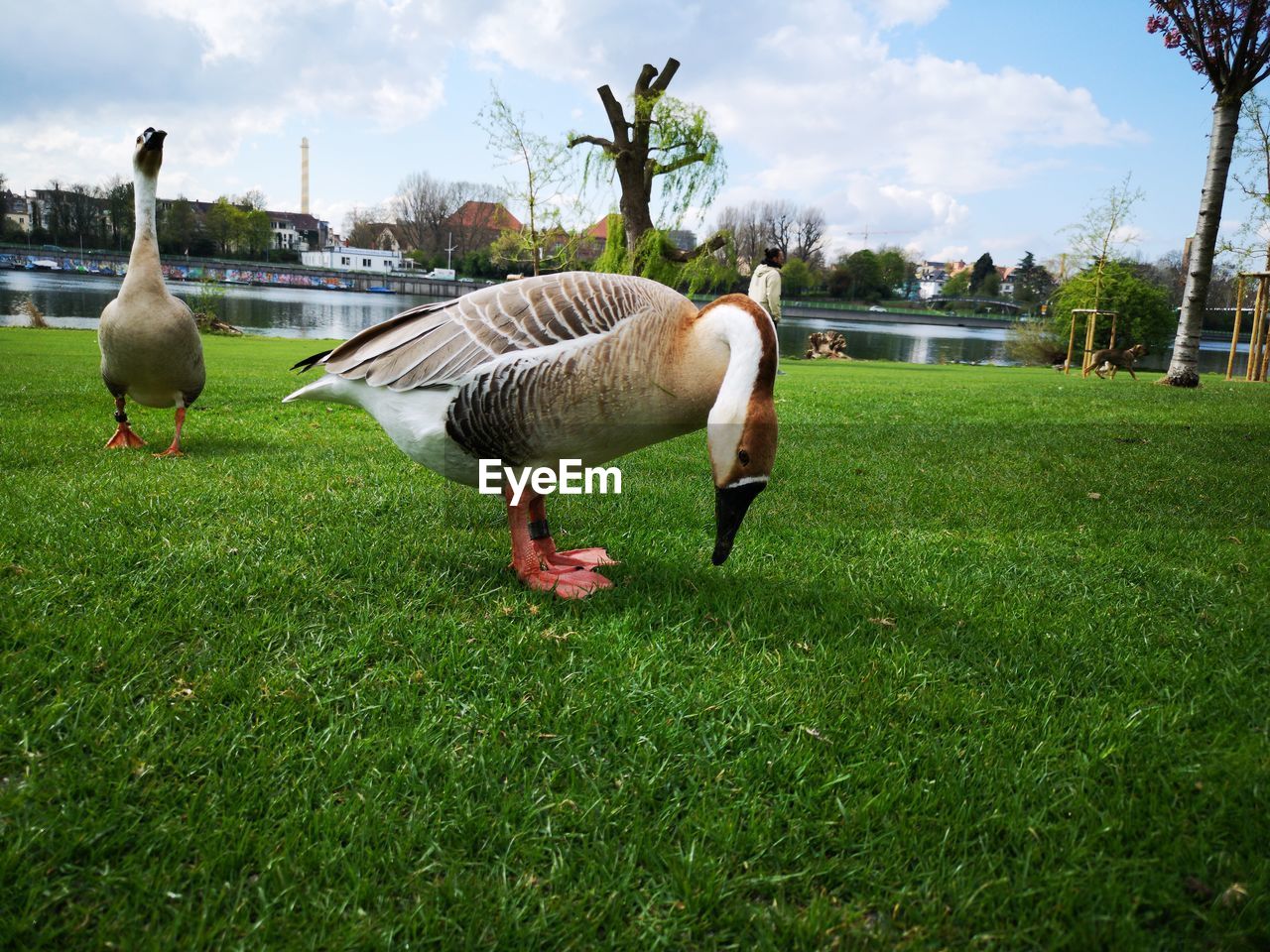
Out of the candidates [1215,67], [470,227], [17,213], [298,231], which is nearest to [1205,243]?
[1215,67]

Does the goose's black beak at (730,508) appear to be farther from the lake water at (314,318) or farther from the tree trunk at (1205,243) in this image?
the lake water at (314,318)

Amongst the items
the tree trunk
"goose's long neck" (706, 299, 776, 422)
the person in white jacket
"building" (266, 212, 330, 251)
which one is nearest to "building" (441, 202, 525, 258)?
"building" (266, 212, 330, 251)

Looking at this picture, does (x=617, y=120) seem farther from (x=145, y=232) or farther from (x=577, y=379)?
(x=577, y=379)

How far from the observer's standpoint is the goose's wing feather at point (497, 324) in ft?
10.6

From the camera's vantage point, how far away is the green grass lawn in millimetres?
1772

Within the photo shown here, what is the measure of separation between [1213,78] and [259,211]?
301 feet

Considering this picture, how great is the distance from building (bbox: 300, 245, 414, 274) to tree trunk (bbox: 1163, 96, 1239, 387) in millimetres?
77458

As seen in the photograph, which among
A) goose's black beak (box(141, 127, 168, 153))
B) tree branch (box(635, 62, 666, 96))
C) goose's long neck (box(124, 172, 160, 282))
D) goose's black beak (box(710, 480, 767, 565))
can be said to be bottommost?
goose's black beak (box(710, 480, 767, 565))

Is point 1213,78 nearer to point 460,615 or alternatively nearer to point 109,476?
point 460,615

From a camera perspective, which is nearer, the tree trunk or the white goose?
the white goose

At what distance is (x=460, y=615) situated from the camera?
328 centimetres

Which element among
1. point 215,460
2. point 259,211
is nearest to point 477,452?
point 215,460

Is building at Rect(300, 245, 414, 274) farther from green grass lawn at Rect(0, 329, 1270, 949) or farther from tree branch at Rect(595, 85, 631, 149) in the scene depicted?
green grass lawn at Rect(0, 329, 1270, 949)

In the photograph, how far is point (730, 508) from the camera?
299 cm
